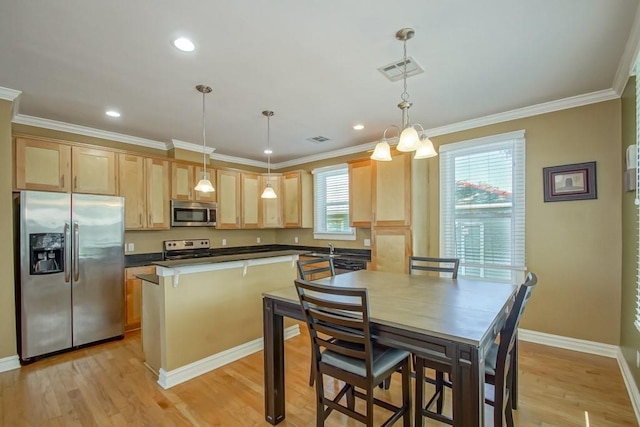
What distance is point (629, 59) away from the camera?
91.0 inches

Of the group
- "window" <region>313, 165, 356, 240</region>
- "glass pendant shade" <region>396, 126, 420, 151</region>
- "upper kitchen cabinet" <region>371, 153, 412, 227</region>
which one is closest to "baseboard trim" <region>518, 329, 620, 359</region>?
"upper kitchen cabinet" <region>371, 153, 412, 227</region>

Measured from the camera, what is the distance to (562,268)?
10.6 ft

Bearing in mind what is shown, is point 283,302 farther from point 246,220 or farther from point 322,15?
point 246,220

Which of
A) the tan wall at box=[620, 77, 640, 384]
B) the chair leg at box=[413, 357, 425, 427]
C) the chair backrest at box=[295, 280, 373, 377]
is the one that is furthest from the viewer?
the tan wall at box=[620, 77, 640, 384]

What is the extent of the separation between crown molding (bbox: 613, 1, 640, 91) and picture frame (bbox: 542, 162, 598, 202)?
0.74 meters

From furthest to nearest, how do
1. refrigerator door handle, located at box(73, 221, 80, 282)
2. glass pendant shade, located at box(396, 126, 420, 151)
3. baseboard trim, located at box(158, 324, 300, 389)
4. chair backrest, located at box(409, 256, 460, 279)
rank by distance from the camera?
refrigerator door handle, located at box(73, 221, 80, 282)
chair backrest, located at box(409, 256, 460, 279)
baseboard trim, located at box(158, 324, 300, 389)
glass pendant shade, located at box(396, 126, 420, 151)

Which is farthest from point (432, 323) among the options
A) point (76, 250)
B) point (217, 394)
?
point (76, 250)

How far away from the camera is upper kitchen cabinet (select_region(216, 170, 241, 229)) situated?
16.5ft

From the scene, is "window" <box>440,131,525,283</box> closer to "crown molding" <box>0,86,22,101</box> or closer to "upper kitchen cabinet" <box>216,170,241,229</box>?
Answer: "upper kitchen cabinet" <box>216,170,241,229</box>

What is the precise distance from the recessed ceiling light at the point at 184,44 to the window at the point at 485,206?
124 inches

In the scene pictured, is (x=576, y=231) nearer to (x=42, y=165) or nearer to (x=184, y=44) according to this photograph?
(x=184, y=44)

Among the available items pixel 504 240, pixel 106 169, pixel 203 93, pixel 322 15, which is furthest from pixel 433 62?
pixel 106 169

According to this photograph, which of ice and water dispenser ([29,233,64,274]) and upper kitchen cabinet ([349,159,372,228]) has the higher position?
upper kitchen cabinet ([349,159,372,228])

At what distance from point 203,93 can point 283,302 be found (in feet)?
7.07
